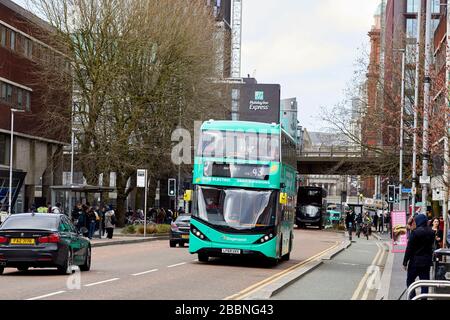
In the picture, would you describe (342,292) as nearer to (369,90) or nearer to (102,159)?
(102,159)

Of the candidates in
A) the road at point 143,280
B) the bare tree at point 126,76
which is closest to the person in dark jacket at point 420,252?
the road at point 143,280

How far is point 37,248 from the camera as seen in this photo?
21.9 metres

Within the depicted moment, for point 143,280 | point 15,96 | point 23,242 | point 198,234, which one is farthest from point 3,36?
point 143,280

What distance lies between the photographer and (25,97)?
67.2 meters

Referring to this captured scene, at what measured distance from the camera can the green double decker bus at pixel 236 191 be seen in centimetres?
2752

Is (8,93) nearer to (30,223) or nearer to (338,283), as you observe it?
(30,223)

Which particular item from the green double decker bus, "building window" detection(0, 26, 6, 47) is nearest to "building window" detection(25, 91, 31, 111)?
"building window" detection(0, 26, 6, 47)

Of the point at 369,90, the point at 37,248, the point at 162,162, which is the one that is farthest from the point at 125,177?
the point at 37,248

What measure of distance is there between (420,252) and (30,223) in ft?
30.7

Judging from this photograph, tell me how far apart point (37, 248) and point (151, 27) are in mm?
35780

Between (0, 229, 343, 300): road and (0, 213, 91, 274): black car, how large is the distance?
33 centimetres

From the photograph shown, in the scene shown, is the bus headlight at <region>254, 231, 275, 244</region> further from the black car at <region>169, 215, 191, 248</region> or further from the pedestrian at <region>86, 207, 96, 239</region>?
the pedestrian at <region>86, 207, 96, 239</region>

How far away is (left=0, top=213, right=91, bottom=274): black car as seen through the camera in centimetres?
2183
